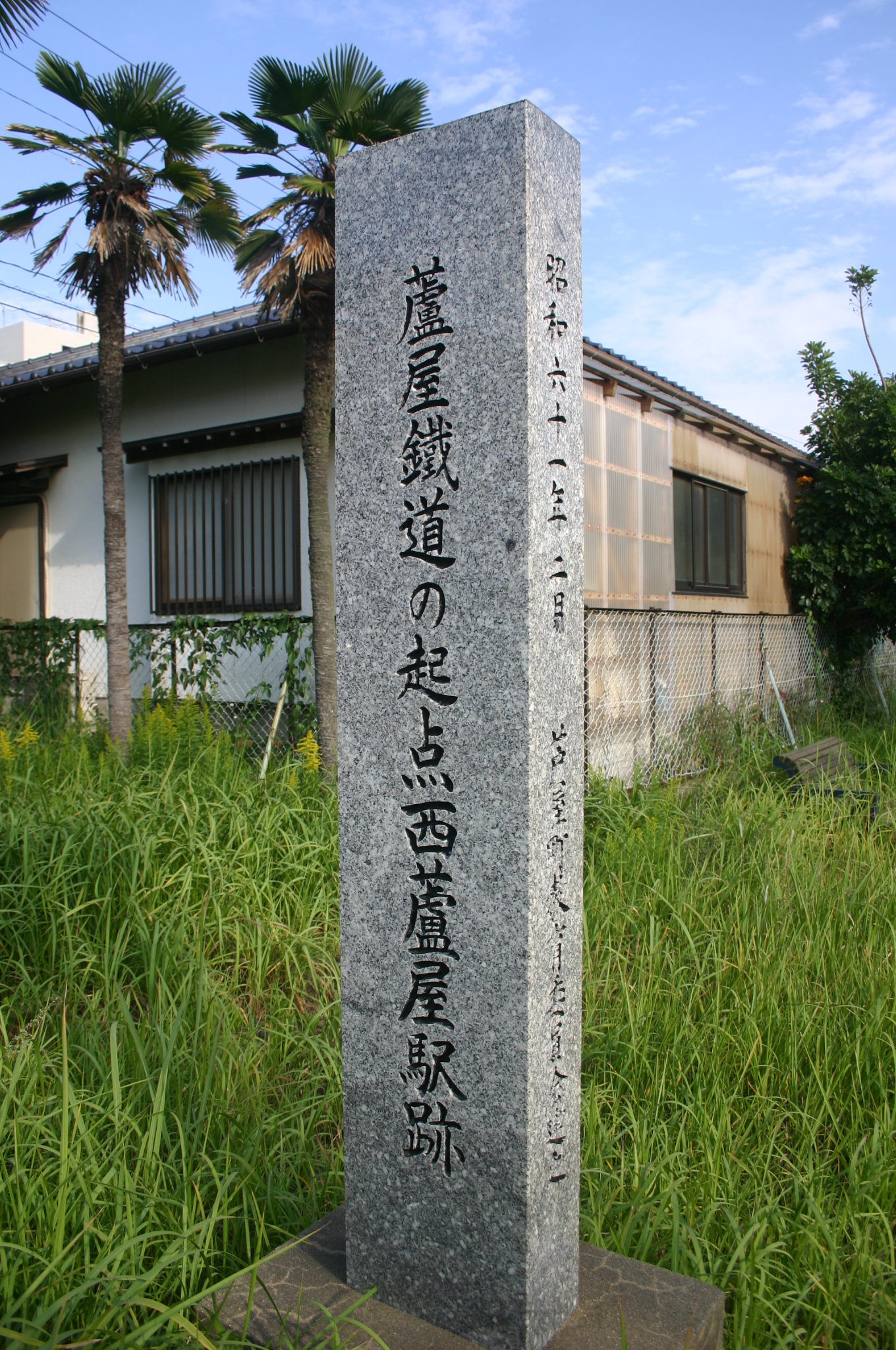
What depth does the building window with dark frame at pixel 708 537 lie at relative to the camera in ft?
33.7

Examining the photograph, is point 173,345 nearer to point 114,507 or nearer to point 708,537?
point 114,507

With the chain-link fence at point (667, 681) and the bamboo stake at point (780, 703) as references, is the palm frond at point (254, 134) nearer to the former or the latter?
the chain-link fence at point (667, 681)

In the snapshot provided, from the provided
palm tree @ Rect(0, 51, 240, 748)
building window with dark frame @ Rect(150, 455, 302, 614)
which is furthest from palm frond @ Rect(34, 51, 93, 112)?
building window with dark frame @ Rect(150, 455, 302, 614)

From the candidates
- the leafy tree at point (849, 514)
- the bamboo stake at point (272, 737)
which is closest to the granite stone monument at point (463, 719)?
the bamboo stake at point (272, 737)

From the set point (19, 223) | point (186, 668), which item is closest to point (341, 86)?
point (19, 223)

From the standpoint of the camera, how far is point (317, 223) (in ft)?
21.0

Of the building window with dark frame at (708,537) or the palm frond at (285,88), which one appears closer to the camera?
the palm frond at (285,88)

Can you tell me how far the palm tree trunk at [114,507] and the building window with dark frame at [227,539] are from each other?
1.83 metres

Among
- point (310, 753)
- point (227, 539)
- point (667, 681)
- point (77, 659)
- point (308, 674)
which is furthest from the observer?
point (77, 659)

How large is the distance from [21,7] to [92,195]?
3.93ft

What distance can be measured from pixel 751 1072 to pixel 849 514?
11146 mm

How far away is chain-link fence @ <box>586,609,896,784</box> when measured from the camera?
Result: 7.33 m

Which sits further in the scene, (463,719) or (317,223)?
(317,223)

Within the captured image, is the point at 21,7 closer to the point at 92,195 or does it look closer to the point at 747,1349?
the point at 92,195
